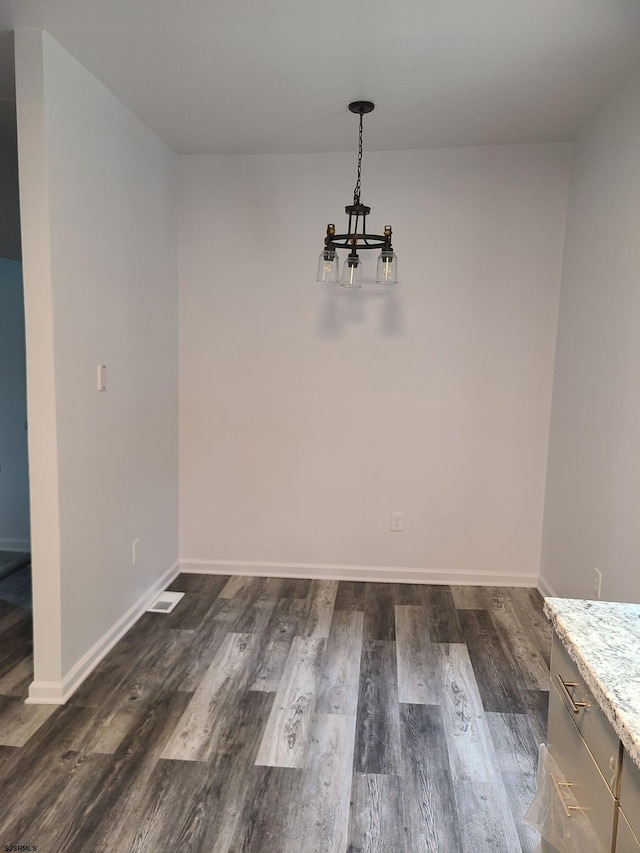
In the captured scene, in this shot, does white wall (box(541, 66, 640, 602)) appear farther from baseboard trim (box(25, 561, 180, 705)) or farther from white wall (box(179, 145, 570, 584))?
baseboard trim (box(25, 561, 180, 705))

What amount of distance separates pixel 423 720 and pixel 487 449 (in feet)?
5.59

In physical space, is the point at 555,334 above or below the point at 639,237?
below

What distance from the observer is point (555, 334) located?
3393 millimetres

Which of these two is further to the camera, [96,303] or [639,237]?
[96,303]

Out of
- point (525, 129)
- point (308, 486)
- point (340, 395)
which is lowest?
point (308, 486)

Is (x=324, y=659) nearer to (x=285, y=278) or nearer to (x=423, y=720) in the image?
(x=423, y=720)

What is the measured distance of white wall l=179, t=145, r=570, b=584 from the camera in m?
3.38

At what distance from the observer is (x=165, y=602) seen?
330cm

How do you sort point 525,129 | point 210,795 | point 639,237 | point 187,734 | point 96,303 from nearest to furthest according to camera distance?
1. point 210,795
2. point 187,734
3. point 639,237
4. point 96,303
5. point 525,129

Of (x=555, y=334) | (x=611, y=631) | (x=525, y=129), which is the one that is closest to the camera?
(x=611, y=631)

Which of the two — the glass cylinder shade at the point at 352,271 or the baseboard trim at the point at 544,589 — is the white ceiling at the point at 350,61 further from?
the baseboard trim at the point at 544,589

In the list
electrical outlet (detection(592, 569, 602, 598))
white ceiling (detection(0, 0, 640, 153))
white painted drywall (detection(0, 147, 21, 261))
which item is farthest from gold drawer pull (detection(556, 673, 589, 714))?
white painted drywall (detection(0, 147, 21, 261))

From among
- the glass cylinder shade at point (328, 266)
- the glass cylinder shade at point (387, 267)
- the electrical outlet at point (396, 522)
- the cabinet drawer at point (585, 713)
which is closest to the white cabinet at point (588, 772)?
the cabinet drawer at point (585, 713)

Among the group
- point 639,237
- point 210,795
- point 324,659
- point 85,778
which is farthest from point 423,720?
point 639,237
